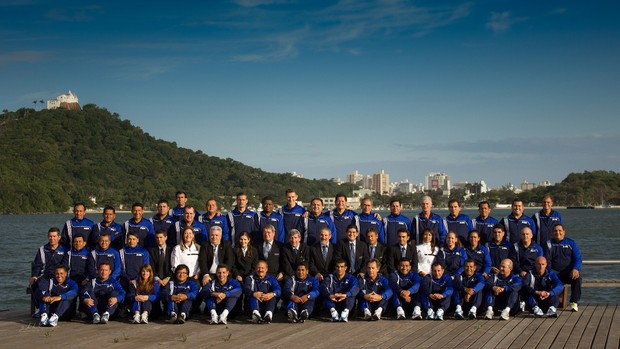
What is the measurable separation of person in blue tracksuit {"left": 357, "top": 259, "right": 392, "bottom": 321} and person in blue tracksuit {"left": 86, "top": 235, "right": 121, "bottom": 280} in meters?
3.25

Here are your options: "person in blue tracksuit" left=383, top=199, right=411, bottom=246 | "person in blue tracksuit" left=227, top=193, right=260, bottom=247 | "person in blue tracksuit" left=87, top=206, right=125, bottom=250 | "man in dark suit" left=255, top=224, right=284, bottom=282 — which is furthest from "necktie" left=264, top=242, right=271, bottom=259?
"person in blue tracksuit" left=87, top=206, right=125, bottom=250

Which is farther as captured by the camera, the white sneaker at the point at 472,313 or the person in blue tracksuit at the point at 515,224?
the person in blue tracksuit at the point at 515,224

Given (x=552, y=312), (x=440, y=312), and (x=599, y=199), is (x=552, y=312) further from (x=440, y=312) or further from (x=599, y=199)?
(x=599, y=199)

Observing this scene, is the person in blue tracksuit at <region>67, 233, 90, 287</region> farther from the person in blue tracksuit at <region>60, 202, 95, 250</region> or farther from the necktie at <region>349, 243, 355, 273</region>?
the necktie at <region>349, 243, 355, 273</region>

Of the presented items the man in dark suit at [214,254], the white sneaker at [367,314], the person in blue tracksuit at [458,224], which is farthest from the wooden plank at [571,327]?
the man in dark suit at [214,254]

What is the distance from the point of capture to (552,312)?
9625 mm

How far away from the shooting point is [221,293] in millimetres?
9492

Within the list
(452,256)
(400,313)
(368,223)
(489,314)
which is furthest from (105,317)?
(489,314)

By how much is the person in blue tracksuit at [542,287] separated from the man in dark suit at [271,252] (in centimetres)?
333

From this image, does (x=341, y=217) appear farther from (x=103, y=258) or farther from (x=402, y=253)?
(x=103, y=258)

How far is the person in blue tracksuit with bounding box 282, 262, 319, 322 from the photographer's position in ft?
31.3

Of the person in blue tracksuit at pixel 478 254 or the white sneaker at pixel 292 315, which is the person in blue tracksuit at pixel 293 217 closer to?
the white sneaker at pixel 292 315

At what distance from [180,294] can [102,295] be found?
41.3 inches

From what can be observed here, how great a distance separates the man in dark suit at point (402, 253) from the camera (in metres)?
10.1
